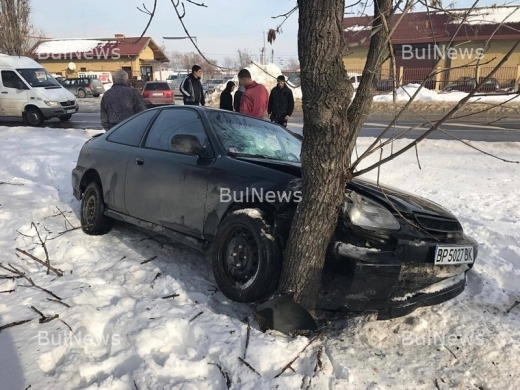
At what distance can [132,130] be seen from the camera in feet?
15.5

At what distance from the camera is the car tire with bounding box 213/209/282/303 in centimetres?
298

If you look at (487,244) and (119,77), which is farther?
(119,77)

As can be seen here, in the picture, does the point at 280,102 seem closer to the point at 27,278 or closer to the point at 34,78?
the point at 27,278

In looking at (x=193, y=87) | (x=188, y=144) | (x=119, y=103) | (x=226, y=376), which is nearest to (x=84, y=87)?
(x=193, y=87)

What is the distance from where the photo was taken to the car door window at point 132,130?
4.58 metres

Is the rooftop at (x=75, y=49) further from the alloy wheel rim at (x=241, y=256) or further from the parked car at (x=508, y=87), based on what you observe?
the alloy wheel rim at (x=241, y=256)

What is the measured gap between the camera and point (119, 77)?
7074 millimetres

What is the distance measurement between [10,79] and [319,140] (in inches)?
627

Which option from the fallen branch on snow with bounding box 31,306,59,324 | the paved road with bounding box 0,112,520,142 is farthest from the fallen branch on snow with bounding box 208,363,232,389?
the paved road with bounding box 0,112,520,142

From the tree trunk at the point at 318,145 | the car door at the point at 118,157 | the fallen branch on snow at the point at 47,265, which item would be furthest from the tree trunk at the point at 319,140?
the car door at the point at 118,157

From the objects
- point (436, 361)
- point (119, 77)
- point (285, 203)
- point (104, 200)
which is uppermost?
point (119, 77)

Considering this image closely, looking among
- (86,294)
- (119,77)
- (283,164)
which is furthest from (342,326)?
(119,77)

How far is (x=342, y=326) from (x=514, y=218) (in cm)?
328

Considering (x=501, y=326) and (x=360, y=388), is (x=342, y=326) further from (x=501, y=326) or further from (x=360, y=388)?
(x=501, y=326)
